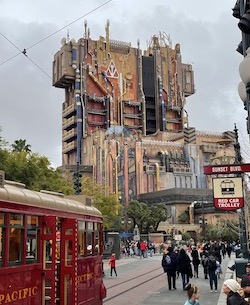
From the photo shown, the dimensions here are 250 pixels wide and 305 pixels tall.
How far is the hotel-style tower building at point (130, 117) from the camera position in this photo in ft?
292

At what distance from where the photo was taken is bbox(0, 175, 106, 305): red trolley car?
7.67m

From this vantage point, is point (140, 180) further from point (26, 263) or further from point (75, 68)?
point (26, 263)

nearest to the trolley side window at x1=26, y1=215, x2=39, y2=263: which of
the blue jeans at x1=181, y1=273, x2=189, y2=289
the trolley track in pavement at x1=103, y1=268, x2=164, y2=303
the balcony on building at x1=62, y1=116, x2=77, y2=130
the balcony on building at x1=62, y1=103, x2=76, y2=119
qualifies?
the trolley track in pavement at x1=103, y1=268, x2=164, y2=303

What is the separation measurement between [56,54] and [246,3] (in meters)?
107

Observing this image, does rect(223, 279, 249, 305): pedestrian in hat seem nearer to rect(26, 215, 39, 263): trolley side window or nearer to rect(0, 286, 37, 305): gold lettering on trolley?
rect(0, 286, 37, 305): gold lettering on trolley

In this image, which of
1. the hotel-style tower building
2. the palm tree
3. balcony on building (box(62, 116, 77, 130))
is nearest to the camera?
the palm tree

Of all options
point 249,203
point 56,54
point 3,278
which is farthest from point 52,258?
point 56,54

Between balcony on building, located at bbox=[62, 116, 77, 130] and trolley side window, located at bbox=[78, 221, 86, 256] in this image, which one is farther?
balcony on building, located at bbox=[62, 116, 77, 130]

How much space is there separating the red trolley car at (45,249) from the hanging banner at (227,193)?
4.25 meters

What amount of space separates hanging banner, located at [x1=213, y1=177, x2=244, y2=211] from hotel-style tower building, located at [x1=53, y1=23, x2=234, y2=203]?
71244 mm

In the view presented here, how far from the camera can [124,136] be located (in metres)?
91.8

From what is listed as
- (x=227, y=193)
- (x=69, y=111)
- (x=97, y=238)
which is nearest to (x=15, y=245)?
(x=97, y=238)

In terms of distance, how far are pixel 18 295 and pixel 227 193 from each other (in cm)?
868

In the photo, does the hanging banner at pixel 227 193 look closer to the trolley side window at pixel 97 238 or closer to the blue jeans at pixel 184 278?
the trolley side window at pixel 97 238
